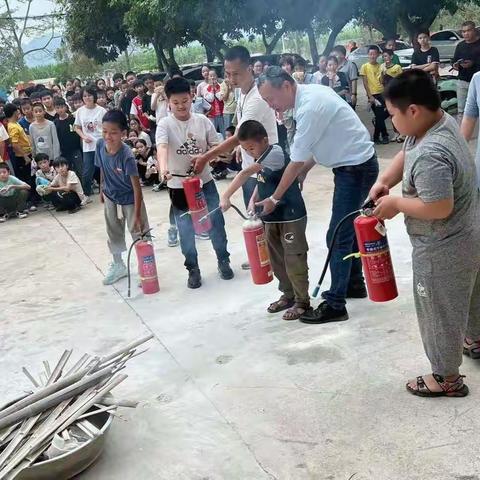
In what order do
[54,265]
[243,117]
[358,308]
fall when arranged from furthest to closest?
1. [54,265]
2. [243,117]
3. [358,308]

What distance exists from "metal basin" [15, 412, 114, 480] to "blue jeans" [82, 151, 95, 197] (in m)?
6.69

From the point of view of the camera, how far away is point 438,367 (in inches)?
113

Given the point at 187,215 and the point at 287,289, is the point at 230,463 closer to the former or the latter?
the point at 287,289

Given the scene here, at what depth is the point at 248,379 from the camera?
11.2 ft

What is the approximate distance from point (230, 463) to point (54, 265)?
3854mm

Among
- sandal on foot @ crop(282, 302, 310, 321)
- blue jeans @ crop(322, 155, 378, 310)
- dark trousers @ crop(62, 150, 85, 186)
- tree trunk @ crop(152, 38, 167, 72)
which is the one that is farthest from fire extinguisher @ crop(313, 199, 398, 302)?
tree trunk @ crop(152, 38, 167, 72)

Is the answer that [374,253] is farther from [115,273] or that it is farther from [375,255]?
[115,273]

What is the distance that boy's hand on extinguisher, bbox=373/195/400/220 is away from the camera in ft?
8.86

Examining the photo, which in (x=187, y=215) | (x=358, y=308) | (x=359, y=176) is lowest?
(x=358, y=308)

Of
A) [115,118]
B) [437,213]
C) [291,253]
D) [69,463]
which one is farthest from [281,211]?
[69,463]

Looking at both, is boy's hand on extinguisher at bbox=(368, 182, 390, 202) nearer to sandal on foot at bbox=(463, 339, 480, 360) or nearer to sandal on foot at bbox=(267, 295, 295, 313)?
sandal on foot at bbox=(463, 339, 480, 360)

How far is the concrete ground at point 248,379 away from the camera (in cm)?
269

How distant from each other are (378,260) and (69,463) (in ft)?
5.41

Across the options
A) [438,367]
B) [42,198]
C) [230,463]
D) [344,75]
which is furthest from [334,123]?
[344,75]
